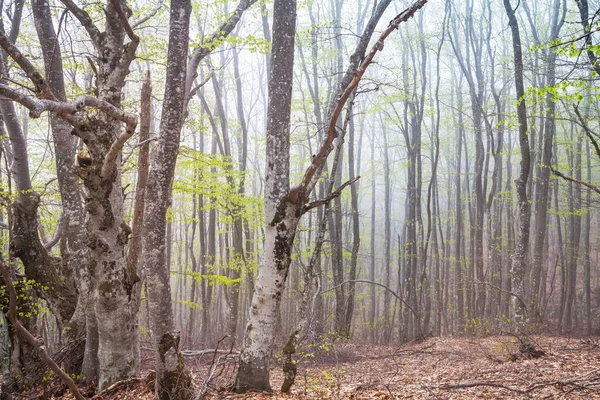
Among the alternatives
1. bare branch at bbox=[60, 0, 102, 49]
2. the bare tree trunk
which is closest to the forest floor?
the bare tree trunk

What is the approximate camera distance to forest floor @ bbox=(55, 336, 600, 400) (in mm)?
5055

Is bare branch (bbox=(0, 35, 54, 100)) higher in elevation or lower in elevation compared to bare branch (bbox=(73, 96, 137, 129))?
higher

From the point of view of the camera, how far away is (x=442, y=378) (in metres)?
7.13

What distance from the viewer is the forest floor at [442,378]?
505cm

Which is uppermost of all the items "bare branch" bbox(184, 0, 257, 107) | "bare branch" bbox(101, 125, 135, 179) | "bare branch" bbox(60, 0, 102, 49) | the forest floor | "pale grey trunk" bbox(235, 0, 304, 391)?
"bare branch" bbox(184, 0, 257, 107)

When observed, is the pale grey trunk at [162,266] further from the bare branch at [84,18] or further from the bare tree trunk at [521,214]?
the bare tree trunk at [521,214]

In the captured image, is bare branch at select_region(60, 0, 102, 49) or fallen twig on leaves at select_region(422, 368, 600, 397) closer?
fallen twig on leaves at select_region(422, 368, 600, 397)

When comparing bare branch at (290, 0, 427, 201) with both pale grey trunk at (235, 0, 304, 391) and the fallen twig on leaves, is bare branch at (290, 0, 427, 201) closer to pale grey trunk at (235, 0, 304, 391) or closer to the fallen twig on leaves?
pale grey trunk at (235, 0, 304, 391)

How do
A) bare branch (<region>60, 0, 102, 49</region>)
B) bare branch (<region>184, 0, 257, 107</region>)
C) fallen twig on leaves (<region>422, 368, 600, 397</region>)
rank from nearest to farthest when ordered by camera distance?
fallen twig on leaves (<region>422, 368, 600, 397</region>) < bare branch (<region>60, 0, 102, 49</region>) < bare branch (<region>184, 0, 257, 107</region>)

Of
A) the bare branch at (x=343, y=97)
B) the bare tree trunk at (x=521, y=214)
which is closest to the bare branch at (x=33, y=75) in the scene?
the bare branch at (x=343, y=97)

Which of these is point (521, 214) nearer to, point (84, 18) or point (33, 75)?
point (84, 18)

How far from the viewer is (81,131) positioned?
4.91 metres

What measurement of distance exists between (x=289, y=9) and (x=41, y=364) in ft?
20.5

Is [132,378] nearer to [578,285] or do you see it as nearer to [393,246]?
[578,285]
